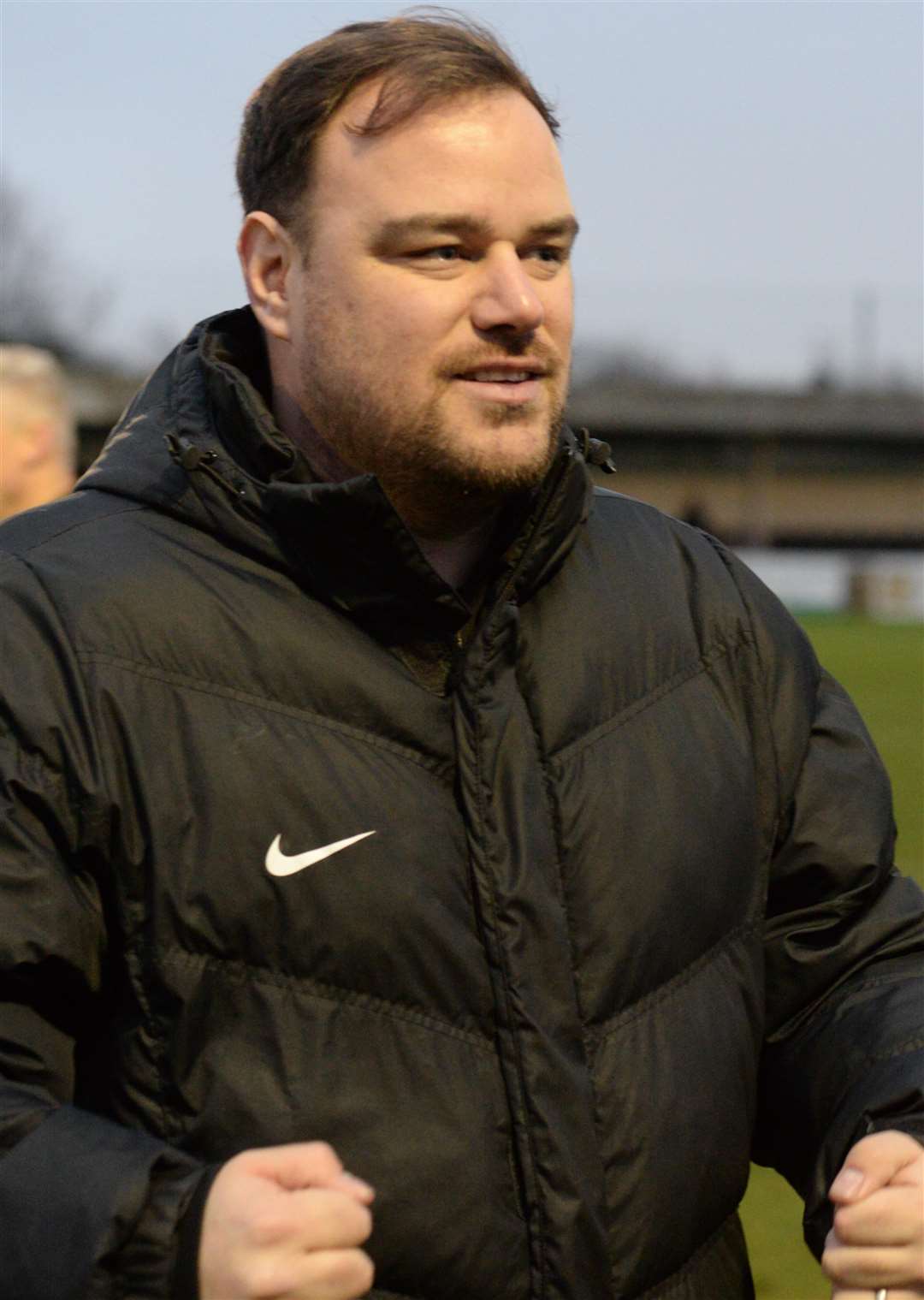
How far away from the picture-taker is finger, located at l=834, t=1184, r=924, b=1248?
2.00m

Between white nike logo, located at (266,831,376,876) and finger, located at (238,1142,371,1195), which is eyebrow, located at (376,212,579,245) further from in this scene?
finger, located at (238,1142,371,1195)

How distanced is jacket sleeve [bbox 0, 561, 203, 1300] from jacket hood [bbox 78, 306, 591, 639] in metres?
0.21

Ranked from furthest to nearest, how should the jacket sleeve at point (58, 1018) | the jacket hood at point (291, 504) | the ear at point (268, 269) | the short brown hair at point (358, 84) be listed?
the ear at point (268, 269), the short brown hair at point (358, 84), the jacket hood at point (291, 504), the jacket sleeve at point (58, 1018)

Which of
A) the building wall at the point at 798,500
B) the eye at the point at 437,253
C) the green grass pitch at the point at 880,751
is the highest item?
the eye at the point at 437,253

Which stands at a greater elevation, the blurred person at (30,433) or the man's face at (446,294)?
the man's face at (446,294)

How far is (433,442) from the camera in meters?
2.25

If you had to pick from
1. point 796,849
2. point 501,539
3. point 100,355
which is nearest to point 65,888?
point 501,539

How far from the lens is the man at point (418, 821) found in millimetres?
2031

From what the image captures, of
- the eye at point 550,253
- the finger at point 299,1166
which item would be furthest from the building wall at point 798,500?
the finger at point 299,1166

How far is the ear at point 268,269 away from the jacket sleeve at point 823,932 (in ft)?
2.21

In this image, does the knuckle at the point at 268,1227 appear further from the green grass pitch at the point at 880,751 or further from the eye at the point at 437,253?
the green grass pitch at the point at 880,751

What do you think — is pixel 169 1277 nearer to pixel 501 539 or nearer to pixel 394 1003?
pixel 394 1003

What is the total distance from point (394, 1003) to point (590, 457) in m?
0.76

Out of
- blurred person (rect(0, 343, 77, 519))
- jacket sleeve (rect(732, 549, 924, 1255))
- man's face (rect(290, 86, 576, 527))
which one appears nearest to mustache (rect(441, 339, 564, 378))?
man's face (rect(290, 86, 576, 527))
